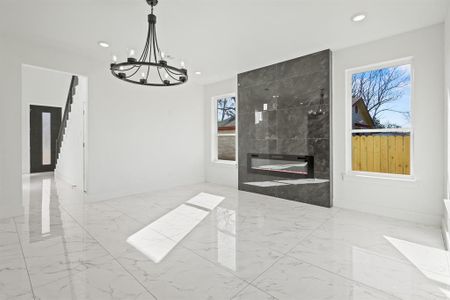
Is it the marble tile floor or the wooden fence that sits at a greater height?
the wooden fence

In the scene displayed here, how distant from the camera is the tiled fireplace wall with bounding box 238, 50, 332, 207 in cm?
404

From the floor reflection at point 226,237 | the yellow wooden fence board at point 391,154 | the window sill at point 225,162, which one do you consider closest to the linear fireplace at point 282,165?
the window sill at point 225,162

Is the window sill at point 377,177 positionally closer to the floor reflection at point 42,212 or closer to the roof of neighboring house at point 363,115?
the roof of neighboring house at point 363,115

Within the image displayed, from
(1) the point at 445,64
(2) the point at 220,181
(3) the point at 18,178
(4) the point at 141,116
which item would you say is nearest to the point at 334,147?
(1) the point at 445,64

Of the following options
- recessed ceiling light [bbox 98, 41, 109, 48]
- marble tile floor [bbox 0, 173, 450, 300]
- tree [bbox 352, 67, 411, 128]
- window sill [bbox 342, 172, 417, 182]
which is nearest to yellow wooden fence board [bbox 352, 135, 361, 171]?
window sill [bbox 342, 172, 417, 182]

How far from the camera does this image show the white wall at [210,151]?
5.73 m

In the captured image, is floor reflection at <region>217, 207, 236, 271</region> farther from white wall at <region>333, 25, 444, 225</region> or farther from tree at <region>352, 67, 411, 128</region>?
tree at <region>352, 67, 411, 128</region>

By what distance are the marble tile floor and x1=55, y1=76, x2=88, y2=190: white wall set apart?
1794mm

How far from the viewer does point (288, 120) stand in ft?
14.9

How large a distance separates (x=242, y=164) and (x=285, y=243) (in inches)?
116

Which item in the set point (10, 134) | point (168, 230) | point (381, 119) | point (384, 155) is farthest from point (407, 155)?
point (10, 134)

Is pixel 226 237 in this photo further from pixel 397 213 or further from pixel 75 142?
pixel 75 142

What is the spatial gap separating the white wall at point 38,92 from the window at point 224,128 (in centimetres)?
483

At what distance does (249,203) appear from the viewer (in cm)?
430
